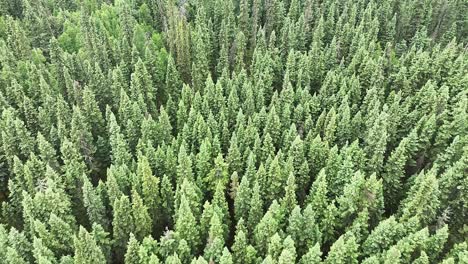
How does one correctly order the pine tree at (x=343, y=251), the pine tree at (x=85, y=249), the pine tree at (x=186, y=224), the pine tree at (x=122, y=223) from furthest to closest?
the pine tree at (x=122, y=223), the pine tree at (x=186, y=224), the pine tree at (x=343, y=251), the pine tree at (x=85, y=249)

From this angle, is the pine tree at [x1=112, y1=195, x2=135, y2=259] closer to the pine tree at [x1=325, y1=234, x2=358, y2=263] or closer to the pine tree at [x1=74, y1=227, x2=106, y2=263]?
the pine tree at [x1=74, y1=227, x2=106, y2=263]

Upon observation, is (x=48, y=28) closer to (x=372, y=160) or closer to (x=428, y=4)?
(x=372, y=160)

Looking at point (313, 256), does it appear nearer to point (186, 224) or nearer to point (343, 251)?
point (343, 251)

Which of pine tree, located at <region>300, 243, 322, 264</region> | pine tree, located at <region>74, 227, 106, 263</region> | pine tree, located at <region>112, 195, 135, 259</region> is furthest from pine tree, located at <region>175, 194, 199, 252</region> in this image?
pine tree, located at <region>300, 243, 322, 264</region>

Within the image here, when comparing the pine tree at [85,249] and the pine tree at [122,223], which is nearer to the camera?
the pine tree at [85,249]

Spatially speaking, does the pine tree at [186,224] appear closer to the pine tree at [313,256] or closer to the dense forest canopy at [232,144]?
the dense forest canopy at [232,144]

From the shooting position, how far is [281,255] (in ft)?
153

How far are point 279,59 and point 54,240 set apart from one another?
6096cm

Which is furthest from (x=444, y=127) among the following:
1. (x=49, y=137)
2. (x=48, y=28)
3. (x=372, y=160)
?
(x=48, y=28)

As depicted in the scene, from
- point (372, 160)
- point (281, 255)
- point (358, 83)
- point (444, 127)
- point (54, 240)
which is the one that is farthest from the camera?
point (358, 83)

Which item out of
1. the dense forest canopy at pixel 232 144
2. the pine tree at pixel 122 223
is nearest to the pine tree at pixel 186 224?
the dense forest canopy at pixel 232 144

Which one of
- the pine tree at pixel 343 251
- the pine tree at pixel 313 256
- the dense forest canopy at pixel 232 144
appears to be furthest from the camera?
the dense forest canopy at pixel 232 144

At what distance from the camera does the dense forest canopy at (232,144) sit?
175ft

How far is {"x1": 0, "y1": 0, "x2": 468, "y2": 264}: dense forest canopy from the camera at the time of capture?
53.3 m
